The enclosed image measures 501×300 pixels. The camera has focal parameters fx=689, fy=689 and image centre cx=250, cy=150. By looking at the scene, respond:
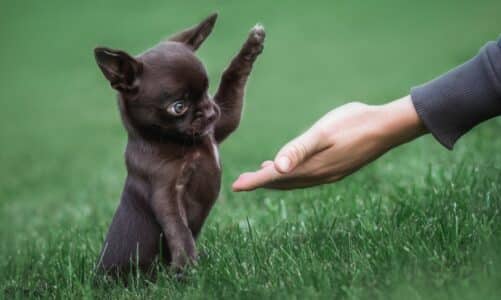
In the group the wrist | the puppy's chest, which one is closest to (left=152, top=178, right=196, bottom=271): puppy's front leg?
the puppy's chest

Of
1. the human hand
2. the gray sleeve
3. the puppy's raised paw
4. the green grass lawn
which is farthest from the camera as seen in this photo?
the puppy's raised paw

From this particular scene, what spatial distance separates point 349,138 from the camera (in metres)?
3.39

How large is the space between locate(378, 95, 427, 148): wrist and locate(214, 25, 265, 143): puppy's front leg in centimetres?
77

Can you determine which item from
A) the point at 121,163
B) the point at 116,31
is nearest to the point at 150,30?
the point at 116,31

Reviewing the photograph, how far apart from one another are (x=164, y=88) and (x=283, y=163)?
712 mm

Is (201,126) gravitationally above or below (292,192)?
above

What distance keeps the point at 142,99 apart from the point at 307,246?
3.63ft

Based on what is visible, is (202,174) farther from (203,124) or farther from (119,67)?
(119,67)

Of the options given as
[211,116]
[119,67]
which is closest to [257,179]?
[211,116]

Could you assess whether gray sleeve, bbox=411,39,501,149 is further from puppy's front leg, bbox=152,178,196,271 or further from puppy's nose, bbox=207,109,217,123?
puppy's front leg, bbox=152,178,196,271

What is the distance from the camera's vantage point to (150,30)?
23.8 m

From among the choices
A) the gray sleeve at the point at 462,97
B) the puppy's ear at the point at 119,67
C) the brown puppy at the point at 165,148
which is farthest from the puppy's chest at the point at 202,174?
the gray sleeve at the point at 462,97

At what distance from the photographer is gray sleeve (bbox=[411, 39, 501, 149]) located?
3277 millimetres

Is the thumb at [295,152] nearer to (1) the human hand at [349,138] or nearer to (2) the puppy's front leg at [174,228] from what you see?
(1) the human hand at [349,138]
